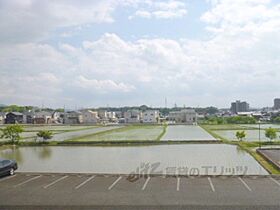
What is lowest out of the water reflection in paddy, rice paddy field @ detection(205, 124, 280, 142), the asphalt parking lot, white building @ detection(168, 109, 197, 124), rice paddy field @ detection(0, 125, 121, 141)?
the water reflection in paddy

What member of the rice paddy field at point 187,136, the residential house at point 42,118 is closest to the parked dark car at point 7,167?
the rice paddy field at point 187,136

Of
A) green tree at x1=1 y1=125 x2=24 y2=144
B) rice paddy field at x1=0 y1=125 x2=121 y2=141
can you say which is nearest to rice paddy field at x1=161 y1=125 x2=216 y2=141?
rice paddy field at x1=0 y1=125 x2=121 y2=141

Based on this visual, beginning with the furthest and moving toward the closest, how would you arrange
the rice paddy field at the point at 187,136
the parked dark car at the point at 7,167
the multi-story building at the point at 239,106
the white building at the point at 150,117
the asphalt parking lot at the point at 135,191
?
the multi-story building at the point at 239,106
the white building at the point at 150,117
the rice paddy field at the point at 187,136
the parked dark car at the point at 7,167
the asphalt parking lot at the point at 135,191

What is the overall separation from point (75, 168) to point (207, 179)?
23.3 ft

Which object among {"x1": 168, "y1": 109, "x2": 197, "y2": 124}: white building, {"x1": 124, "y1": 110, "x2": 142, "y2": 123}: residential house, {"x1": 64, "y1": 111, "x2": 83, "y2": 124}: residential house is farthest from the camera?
{"x1": 124, "y1": 110, "x2": 142, "y2": 123}: residential house

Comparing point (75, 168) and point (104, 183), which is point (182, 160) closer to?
point (75, 168)

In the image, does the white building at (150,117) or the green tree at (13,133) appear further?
the white building at (150,117)

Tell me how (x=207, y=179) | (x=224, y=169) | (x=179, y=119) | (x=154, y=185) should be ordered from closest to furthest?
(x=154, y=185), (x=207, y=179), (x=224, y=169), (x=179, y=119)

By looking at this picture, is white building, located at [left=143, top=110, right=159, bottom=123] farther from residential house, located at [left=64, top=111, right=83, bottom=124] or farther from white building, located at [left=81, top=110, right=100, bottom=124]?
residential house, located at [left=64, top=111, right=83, bottom=124]

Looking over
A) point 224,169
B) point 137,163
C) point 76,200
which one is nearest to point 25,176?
point 76,200

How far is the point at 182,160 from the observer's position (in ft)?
63.9

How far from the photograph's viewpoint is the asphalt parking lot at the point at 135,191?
937 cm

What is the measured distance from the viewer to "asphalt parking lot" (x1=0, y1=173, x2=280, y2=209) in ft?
30.7

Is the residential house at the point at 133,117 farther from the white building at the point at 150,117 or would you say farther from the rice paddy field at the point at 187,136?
the rice paddy field at the point at 187,136
